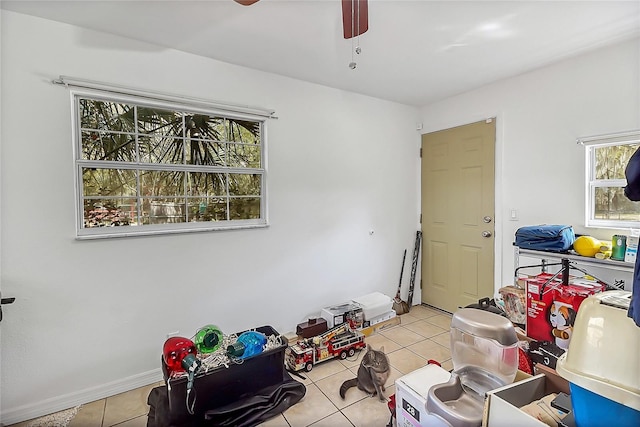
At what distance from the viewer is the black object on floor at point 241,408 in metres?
1.84

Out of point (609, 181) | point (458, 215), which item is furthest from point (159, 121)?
point (609, 181)

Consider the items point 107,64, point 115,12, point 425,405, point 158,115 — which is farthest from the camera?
point 158,115

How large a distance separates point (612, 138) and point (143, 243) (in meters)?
3.65

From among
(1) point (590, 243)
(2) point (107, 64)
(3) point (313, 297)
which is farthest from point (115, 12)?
(1) point (590, 243)

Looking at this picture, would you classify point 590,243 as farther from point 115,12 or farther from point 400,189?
point 115,12

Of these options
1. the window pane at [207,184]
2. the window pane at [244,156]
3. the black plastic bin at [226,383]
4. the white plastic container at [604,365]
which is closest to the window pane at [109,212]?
the window pane at [207,184]

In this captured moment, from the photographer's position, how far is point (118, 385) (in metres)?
2.17

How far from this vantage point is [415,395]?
4.57ft

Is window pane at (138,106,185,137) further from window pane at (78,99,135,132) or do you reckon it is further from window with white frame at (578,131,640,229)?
window with white frame at (578,131,640,229)

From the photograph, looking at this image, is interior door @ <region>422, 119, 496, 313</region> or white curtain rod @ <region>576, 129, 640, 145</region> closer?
white curtain rod @ <region>576, 129, 640, 145</region>

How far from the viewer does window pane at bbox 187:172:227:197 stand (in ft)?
8.27

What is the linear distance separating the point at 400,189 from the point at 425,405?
9.01 feet

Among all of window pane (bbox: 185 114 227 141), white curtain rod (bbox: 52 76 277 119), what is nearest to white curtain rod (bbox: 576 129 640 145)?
white curtain rod (bbox: 52 76 277 119)

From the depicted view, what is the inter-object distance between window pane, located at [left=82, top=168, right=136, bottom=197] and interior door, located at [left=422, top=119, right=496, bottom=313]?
3143 millimetres
